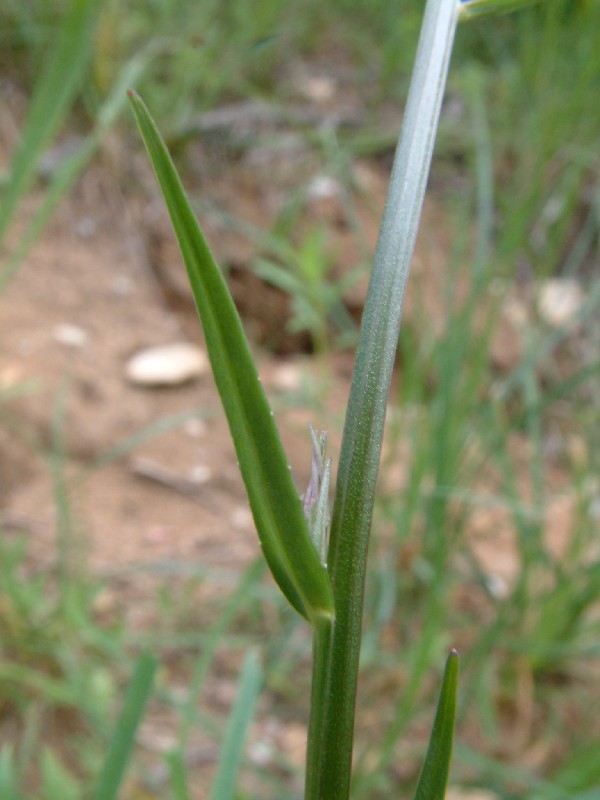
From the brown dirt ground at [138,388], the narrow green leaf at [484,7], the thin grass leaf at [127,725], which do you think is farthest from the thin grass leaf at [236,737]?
the brown dirt ground at [138,388]

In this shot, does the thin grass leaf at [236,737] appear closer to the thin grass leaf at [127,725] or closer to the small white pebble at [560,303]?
the thin grass leaf at [127,725]

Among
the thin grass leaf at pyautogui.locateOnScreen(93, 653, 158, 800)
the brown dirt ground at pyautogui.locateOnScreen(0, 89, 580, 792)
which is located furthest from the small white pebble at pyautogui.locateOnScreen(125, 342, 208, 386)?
the thin grass leaf at pyautogui.locateOnScreen(93, 653, 158, 800)

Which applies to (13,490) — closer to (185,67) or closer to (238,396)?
→ (185,67)

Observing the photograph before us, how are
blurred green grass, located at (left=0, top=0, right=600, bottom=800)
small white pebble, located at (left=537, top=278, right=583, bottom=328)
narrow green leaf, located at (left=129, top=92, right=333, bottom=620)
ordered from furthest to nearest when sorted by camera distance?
1. small white pebble, located at (left=537, top=278, right=583, bottom=328)
2. blurred green grass, located at (left=0, top=0, right=600, bottom=800)
3. narrow green leaf, located at (left=129, top=92, right=333, bottom=620)

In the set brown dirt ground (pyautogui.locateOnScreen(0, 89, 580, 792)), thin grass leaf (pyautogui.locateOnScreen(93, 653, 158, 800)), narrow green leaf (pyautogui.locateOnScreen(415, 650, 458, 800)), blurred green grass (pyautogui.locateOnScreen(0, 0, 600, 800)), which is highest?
brown dirt ground (pyautogui.locateOnScreen(0, 89, 580, 792))

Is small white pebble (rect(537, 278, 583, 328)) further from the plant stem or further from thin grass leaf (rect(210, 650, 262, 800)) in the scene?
the plant stem

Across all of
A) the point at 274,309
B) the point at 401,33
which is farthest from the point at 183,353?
the point at 401,33
